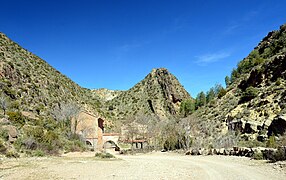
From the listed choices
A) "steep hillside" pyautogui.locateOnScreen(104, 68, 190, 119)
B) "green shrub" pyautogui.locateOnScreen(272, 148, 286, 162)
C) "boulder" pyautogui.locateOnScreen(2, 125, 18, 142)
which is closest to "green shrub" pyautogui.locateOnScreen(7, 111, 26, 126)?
"boulder" pyautogui.locateOnScreen(2, 125, 18, 142)

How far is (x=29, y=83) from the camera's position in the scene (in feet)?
159

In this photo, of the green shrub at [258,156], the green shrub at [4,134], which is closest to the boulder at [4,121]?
the green shrub at [4,134]

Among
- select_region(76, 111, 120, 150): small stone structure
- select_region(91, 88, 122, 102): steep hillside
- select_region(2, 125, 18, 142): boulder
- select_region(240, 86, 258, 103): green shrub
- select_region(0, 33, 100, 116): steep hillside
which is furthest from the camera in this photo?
select_region(91, 88, 122, 102): steep hillside

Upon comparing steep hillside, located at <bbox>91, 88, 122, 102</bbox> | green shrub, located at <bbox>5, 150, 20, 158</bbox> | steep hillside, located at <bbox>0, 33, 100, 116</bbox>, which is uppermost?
steep hillside, located at <bbox>91, 88, 122, 102</bbox>

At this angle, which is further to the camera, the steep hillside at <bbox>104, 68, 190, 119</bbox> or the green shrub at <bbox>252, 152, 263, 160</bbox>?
the steep hillside at <bbox>104, 68, 190, 119</bbox>

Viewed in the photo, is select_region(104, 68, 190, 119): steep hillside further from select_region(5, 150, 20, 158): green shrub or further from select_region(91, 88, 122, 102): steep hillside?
select_region(5, 150, 20, 158): green shrub

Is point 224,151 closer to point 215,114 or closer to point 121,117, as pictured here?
point 215,114

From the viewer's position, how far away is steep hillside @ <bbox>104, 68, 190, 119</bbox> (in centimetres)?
7939

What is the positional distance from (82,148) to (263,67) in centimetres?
2773

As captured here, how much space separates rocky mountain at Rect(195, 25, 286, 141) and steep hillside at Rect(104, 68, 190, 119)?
3399cm

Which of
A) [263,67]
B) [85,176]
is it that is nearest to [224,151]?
[85,176]

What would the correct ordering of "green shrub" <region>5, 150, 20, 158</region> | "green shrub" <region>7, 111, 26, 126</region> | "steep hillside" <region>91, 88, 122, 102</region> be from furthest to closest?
"steep hillside" <region>91, 88, 122, 102</region> < "green shrub" <region>7, 111, 26, 126</region> < "green shrub" <region>5, 150, 20, 158</region>

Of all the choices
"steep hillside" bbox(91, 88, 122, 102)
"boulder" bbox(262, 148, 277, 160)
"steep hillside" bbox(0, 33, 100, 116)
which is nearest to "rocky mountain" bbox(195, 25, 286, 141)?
"boulder" bbox(262, 148, 277, 160)

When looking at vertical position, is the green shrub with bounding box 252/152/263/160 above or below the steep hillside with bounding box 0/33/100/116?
below
